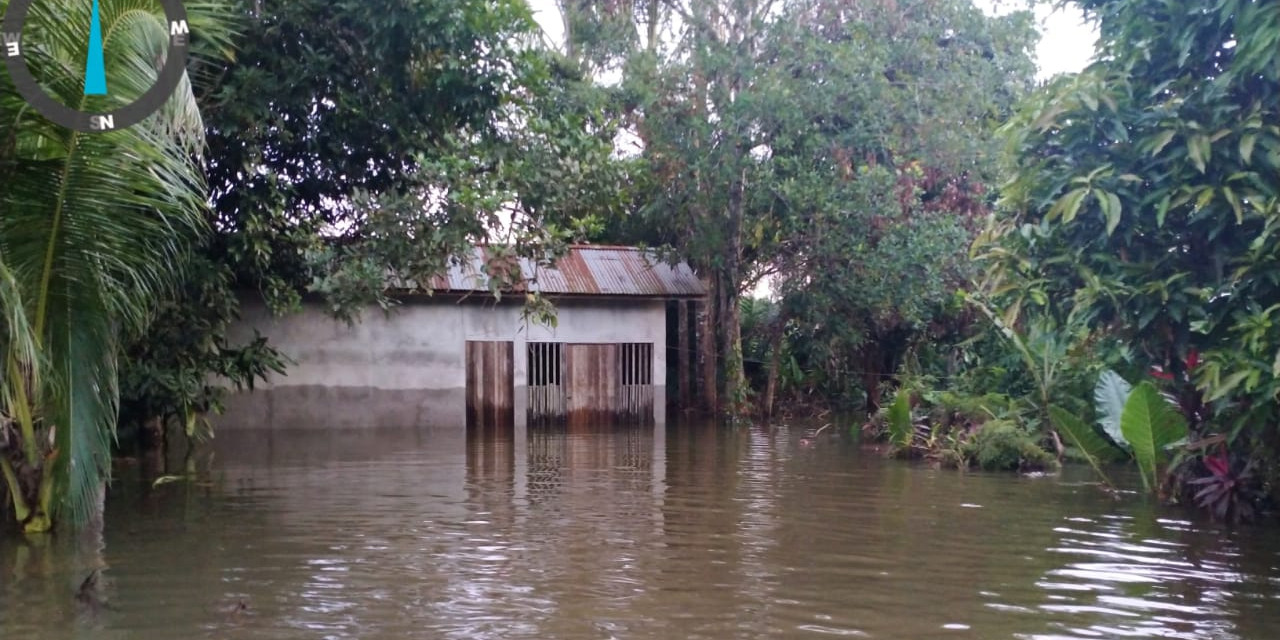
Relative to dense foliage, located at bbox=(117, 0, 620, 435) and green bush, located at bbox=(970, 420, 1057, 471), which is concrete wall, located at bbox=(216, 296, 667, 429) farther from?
green bush, located at bbox=(970, 420, 1057, 471)

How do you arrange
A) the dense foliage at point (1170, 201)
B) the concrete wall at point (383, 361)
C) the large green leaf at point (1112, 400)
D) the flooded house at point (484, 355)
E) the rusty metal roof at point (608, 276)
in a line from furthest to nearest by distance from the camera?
1. the rusty metal roof at point (608, 276)
2. the flooded house at point (484, 355)
3. the concrete wall at point (383, 361)
4. the large green leaf at point (1112, 400)
5. the dense foliage at point (1170, 201)

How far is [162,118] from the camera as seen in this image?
698 centimetres

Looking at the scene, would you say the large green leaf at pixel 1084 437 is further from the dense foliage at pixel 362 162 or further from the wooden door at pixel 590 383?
the wooden door at pixel 590 383

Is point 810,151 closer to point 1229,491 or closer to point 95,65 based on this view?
point 1229,491

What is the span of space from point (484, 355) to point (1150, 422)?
40.4ft

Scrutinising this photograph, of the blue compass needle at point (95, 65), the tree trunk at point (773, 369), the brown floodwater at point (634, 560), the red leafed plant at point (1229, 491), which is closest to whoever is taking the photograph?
the brown floodwater at point (634, 560)

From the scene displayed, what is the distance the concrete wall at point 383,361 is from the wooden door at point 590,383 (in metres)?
0.37

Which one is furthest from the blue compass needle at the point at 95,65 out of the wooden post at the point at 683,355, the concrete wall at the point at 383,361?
the wooden post at the point at 683,355

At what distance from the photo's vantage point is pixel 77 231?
7.19 meters

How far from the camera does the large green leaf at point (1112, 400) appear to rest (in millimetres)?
11734

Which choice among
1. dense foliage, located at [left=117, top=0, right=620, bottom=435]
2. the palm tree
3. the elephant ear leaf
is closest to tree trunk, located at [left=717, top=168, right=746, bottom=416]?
dense foliage, located at [left=117, top=0, right=620, bottom=435]

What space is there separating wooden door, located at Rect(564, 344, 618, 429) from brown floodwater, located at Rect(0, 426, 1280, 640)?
312 inches

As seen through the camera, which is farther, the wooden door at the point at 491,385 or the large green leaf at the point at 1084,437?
the wooden door at the point at 491,385

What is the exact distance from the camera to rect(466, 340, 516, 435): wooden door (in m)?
20.2
